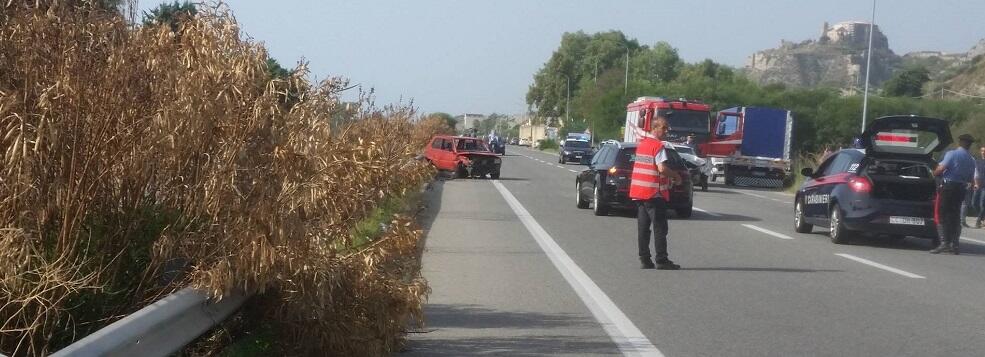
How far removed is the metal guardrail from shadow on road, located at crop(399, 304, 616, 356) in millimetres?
2276

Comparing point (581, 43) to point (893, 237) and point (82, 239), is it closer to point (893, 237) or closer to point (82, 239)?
point (893, 237)

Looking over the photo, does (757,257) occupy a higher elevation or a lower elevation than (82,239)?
lower

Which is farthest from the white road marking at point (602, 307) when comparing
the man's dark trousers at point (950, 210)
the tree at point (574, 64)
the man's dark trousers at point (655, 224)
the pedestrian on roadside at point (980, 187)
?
the tree at point (574, 64)

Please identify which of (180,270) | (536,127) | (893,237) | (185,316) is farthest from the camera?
(536,127)

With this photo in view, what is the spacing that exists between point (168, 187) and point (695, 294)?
647 centimetres

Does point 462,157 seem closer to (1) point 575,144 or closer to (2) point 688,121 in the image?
(2) point 688,121

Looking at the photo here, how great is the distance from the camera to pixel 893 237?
1948 centimetres

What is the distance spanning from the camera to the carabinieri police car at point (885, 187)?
16875 millimetres

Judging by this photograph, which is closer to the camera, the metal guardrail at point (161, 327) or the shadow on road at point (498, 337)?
the metal guardrail at point (161, 327)

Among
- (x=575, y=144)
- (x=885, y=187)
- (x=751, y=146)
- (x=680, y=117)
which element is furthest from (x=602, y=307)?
(x=575, y=144)

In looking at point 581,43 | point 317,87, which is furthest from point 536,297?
point 581,43

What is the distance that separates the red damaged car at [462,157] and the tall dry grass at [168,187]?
31.4m

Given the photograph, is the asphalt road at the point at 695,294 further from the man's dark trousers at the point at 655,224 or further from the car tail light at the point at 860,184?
the car tail light at the point at 860,184

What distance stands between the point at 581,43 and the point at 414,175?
120871 millimetres
